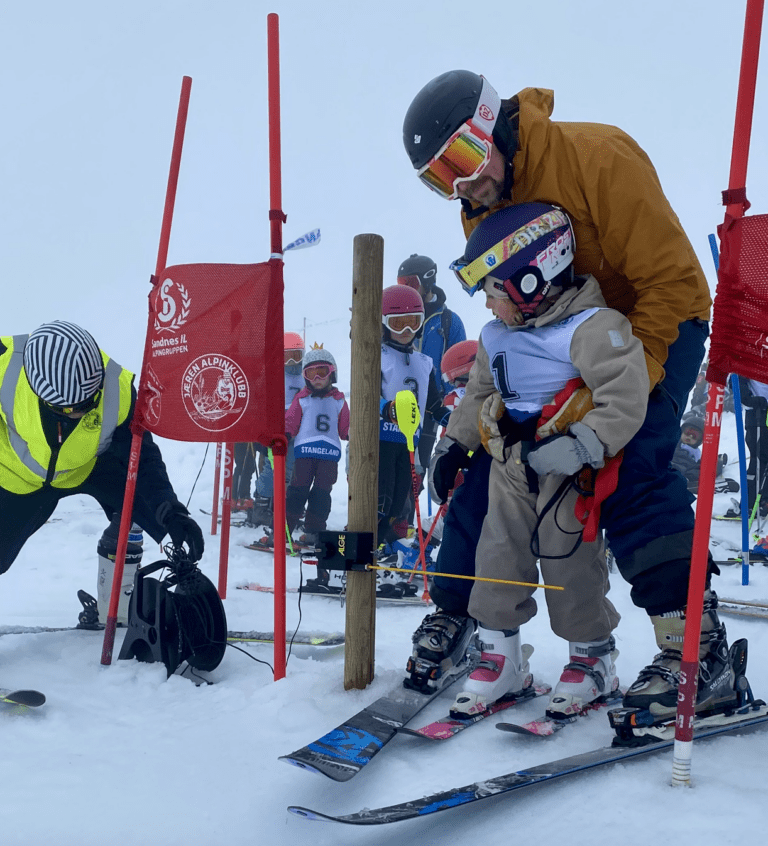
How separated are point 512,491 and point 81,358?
6.41ft

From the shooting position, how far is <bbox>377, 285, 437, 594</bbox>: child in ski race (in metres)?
5.82

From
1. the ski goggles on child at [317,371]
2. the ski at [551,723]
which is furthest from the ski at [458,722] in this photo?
the ski goggles on child at [317,371]

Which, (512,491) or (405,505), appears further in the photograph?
(405,505)

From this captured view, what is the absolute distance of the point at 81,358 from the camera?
3.24 metres

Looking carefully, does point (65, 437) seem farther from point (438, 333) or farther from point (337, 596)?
point (438, 333)

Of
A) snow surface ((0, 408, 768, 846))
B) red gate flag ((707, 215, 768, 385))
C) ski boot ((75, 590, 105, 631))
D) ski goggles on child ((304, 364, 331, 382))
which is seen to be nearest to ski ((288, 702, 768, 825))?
snow surface ((0, 408, 768, 846))

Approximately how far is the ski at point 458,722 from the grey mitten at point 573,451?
846 mm

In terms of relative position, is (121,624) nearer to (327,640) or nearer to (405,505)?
(327,640)

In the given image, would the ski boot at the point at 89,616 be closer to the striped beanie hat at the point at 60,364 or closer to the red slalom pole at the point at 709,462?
the striped beanie hat at the point at 60,364

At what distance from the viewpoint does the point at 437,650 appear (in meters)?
2.61

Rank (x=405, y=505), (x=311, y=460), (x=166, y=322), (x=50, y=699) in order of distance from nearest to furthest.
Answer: (x=50, y=699) < (x=166, y=322) < (x=405, y=505) < (x=311, y=460)

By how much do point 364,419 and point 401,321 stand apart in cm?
334

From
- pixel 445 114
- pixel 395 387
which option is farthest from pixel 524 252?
pixel 395 387

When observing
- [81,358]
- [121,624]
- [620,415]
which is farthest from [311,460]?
[620,415]
